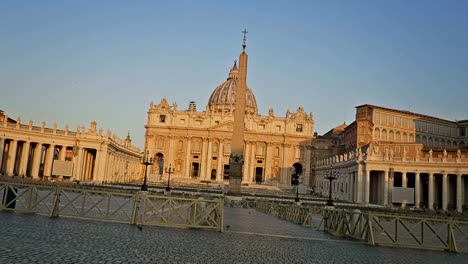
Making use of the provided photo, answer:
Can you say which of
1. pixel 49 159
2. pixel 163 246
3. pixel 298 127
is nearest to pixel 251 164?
pixel 298 127

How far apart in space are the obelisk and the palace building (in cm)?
5515

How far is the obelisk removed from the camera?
32219mm

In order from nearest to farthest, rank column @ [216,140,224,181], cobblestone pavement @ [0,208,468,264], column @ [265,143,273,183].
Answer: cobblestone pavement @ [0,208,468,264] → column @ [216,140,224,181] → column @ [265,143,273,183]

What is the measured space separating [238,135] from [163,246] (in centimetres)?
2237

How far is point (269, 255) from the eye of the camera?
9.98m

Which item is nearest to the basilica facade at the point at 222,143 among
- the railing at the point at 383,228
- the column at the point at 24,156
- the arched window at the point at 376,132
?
the arched window at the point at 376,132

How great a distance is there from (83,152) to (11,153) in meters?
10.2

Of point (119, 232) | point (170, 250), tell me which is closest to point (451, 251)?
point (170, 250)

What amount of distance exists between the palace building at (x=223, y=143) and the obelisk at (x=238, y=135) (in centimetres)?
5515

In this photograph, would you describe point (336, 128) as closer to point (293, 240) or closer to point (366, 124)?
point (366, 124)

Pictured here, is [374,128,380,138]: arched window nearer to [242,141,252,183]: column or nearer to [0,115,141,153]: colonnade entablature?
[242,141,252,183]: column

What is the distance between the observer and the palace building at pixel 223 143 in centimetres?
9025

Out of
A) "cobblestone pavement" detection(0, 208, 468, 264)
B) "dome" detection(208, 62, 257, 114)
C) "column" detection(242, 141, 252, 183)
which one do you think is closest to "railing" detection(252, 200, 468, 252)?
"cobblestone pavement" detection(0, 208, 468, 264)

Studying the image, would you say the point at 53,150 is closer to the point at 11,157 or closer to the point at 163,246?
the point at 11,157
